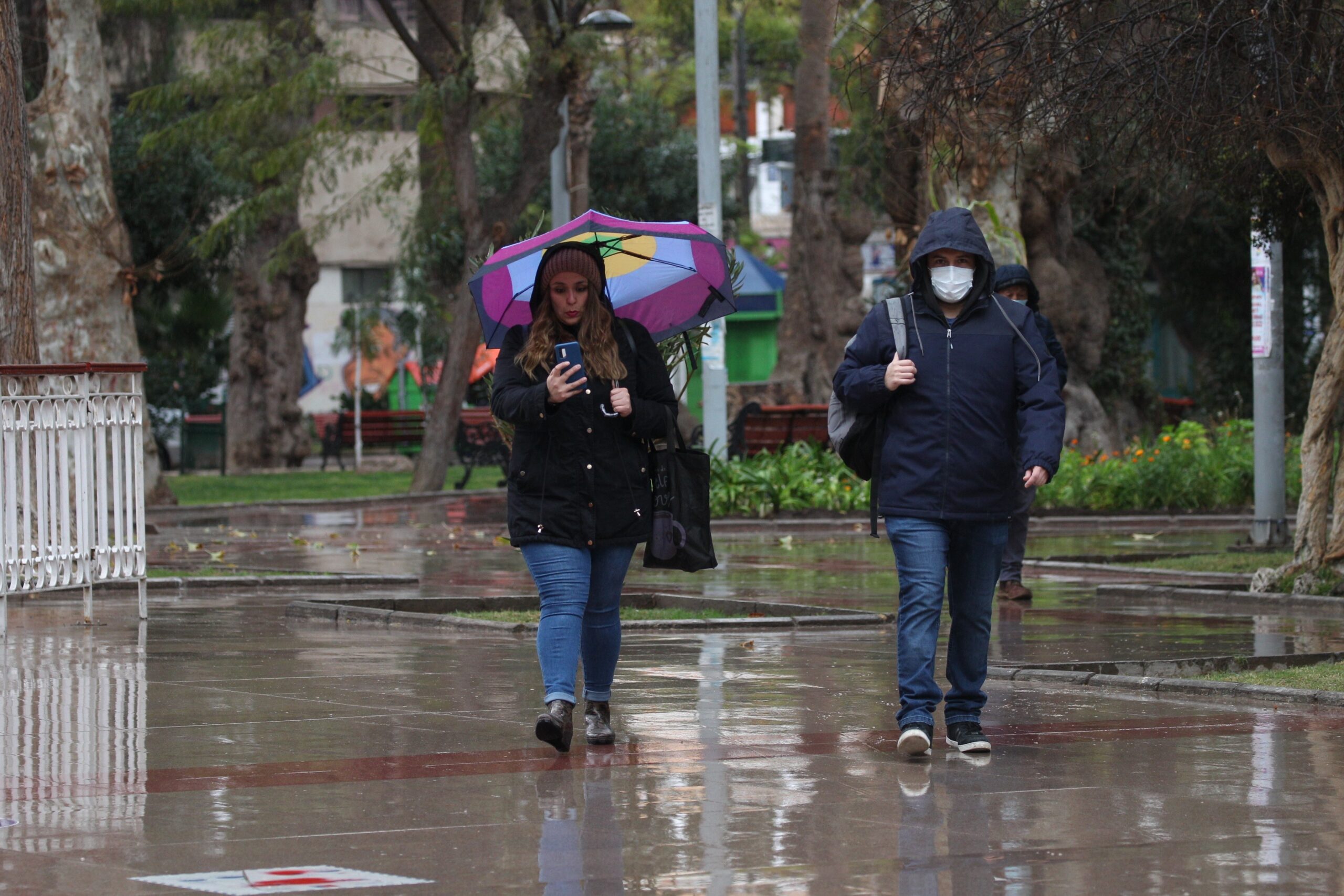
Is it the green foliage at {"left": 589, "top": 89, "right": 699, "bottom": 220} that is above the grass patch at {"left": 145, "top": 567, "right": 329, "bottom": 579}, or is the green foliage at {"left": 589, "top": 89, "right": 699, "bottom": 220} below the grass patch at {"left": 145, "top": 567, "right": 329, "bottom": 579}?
above

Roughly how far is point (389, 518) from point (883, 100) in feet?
43.1

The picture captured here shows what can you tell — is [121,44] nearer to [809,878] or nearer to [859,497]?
[859,497]

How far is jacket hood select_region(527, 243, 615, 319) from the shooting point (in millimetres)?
7254

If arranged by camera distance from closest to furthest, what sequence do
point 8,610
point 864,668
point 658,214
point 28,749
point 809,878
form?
point 809,878 → point 28,749 → point 864,668 → point 8,610 → point 658,214

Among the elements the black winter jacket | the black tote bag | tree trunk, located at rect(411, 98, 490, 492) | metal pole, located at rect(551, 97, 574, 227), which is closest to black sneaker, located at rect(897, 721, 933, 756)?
the black tote bag

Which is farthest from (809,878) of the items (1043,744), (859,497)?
(859,497)

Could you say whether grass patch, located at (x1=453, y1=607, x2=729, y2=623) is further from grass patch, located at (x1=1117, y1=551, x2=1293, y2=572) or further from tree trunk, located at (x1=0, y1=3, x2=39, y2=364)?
grass patch, located at (x1=1117, y1=551, x2=1293, y2=572)


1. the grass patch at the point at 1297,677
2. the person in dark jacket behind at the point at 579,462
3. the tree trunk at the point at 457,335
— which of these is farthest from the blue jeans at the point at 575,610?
the tree trunk at the point at 457,335

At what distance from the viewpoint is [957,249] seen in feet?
23.0

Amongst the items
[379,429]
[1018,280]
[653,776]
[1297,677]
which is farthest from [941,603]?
[379,429]

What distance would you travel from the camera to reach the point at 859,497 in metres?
22.5

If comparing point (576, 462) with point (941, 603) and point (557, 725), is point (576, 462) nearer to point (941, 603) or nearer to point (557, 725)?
point (557, 725)

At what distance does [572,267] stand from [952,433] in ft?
4.91

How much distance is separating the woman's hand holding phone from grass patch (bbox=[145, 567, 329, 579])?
25.9ft
